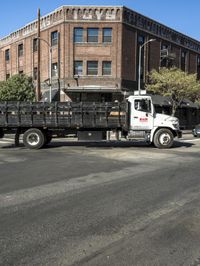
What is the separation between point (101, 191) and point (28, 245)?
3.25 m

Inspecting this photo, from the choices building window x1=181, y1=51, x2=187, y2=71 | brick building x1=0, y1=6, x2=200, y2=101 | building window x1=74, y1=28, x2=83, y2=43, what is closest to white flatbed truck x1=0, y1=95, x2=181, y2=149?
brick building x1=0, y1=6, x2=200, y2=101

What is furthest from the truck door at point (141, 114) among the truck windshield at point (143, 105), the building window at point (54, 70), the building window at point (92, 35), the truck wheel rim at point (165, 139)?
the building window at point (54, 70)

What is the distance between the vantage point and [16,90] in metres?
33.6

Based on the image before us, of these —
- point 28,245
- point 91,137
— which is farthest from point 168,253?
point 91,137

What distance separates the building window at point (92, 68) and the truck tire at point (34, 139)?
18440mm

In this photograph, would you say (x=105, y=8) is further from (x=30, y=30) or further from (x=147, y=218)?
(x=147, y=218)

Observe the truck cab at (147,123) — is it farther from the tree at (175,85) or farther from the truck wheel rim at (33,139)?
the tree at (175,85)

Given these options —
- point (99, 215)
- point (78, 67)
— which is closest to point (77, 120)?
point (99, 215)

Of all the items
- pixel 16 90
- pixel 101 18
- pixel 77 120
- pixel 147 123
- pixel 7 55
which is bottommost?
pixel 147 123

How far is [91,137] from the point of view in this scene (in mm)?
16922

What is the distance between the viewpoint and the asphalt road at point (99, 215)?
421 centimetres

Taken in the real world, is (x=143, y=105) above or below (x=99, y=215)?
above

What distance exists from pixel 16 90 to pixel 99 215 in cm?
2962

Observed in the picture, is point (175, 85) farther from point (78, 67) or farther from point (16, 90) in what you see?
point (16, 90)
